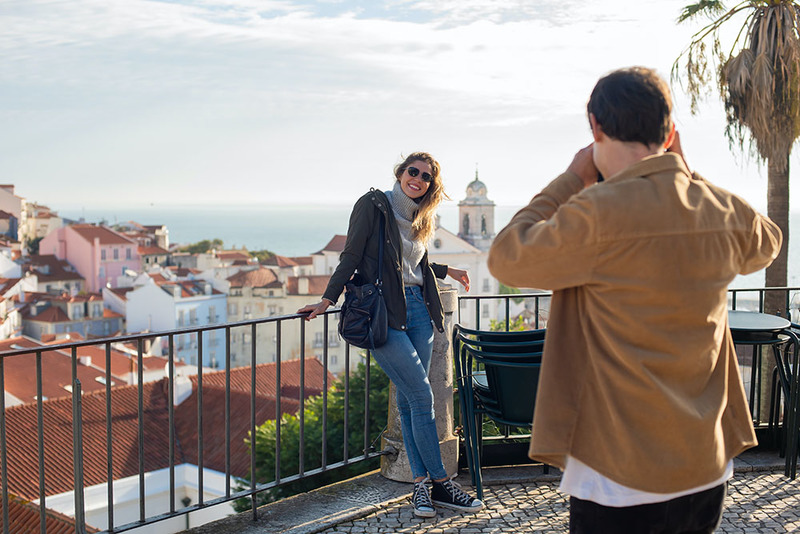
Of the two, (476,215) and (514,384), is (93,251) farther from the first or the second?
(514,384)

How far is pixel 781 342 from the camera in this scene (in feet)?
14.4

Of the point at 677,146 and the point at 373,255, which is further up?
the point at 677,146

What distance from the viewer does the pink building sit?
311 ft

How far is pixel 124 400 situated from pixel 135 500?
8.02 metres

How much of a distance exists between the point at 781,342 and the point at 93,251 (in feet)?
318

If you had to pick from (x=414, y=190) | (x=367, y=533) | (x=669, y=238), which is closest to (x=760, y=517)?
(x=367, y=533)

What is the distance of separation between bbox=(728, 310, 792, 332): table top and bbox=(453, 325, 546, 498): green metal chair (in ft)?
3.85

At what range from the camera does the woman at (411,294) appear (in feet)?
13.2

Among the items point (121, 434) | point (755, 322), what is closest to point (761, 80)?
point (755, 322)

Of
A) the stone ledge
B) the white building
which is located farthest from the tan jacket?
the white building

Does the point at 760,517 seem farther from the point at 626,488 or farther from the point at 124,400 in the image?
the point at 124,400

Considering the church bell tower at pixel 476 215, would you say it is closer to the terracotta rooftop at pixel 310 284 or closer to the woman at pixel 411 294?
the terracotta rooftop at pixel 310 284

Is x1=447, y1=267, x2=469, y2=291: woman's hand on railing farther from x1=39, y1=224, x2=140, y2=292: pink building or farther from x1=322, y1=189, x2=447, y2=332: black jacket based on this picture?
x1=39, y1=224, x2=140, y2=292: pink building

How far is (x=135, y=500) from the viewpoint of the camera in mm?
28188
